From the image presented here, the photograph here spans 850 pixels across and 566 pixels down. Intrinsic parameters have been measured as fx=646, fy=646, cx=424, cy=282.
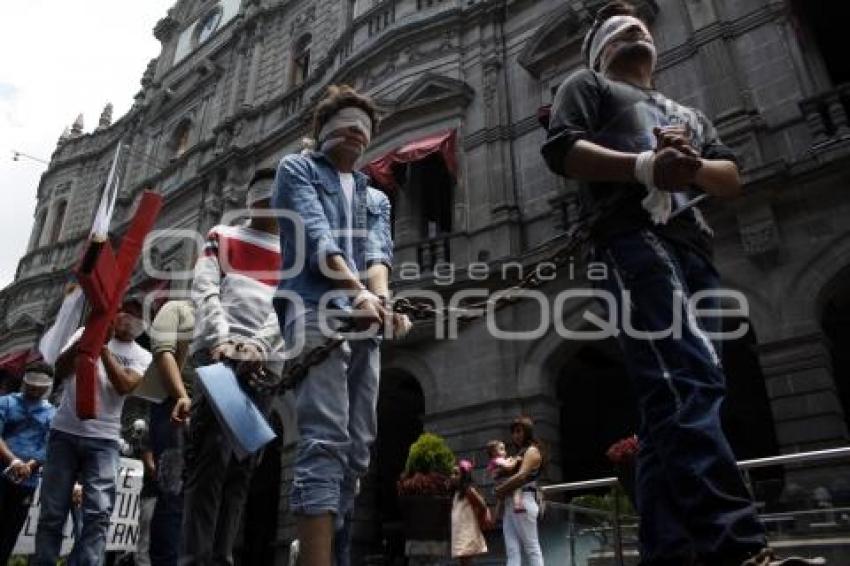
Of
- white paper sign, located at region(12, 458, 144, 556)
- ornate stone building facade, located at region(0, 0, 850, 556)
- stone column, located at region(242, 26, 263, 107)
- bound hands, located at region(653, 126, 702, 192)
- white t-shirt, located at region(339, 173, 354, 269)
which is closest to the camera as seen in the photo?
bound hands, located at region(653, 126, 702, 192)

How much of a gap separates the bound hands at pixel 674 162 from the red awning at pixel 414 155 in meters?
9.55

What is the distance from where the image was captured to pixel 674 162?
1833 millimetres

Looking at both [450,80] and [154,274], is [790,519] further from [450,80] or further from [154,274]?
[154,274]

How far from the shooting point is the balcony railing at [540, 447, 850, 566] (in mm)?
4020

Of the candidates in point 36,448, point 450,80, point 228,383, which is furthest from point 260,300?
point 450,80

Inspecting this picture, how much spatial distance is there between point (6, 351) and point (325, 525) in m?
23.4

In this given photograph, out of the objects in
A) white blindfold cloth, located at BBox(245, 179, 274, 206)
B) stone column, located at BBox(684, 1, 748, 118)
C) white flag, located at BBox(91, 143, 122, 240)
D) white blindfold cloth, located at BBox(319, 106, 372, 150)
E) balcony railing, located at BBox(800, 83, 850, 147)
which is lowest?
white blindfold cloth, located at BBox(319, 106, 372, 150)

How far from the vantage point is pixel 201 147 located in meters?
18.6

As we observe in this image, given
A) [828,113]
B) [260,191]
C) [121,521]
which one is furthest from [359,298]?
[828,113]

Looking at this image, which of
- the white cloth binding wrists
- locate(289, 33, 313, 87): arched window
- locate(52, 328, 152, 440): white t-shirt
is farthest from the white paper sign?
locate(289, 33, 313, 87): arched window

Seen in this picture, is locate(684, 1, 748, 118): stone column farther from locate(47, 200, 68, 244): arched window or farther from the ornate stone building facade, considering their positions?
locate(47, 200, 68, 244): arched window

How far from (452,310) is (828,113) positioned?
25.3 ft

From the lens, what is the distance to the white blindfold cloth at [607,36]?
242cm

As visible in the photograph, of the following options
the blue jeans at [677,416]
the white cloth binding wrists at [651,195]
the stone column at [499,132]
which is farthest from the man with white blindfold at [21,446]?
the stone column at [499,132]
